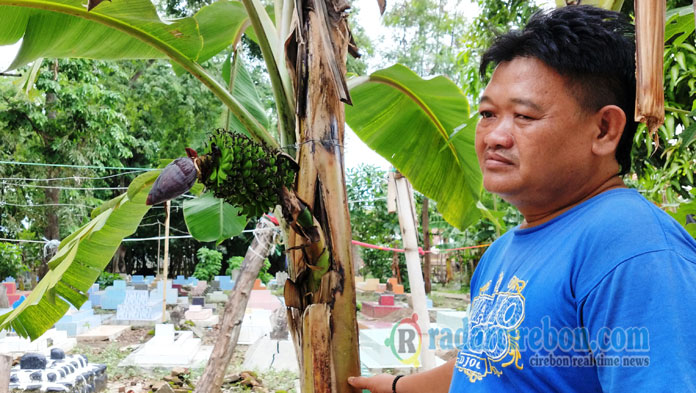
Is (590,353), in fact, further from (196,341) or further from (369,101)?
(196,341)

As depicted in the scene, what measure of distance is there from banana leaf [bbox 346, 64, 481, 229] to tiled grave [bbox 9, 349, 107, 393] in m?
3.95

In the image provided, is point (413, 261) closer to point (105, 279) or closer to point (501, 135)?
point (501, 135)

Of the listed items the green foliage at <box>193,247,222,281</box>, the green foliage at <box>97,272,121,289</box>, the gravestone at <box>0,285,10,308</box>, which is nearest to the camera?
the gravestone at <box>0,285,10,308</box>

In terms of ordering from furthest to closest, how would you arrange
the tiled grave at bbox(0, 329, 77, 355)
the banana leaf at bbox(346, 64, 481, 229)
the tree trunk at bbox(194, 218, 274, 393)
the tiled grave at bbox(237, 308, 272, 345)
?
the tiled grave at bbox(237, 308, 272, 345)
the tiled grave at bbox(0, 329, 77, 355)
the tree trunk at bbox(194, 218, 274, 393)
the banana leaf at bbox(346, 64, 481, 229)

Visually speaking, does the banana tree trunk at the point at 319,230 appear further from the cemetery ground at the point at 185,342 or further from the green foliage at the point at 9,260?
the green foliage at the point at 9,260

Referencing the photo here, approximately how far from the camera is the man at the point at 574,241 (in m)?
0.60

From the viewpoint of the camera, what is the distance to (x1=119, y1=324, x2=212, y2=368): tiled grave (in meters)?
5.91

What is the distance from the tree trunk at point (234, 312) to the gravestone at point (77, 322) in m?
4.55

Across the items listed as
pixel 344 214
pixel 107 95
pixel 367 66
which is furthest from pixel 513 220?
pixel 344 214

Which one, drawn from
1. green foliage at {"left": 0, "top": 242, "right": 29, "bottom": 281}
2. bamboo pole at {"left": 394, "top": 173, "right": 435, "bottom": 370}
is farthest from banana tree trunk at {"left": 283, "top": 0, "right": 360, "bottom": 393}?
green foliage at {"left": 0, "top": 242, "right": 29, "bottom": 281}

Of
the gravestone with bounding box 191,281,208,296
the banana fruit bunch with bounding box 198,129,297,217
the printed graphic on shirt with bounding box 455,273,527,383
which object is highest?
the banana fruit bunch with bounding box 198,129,297,217

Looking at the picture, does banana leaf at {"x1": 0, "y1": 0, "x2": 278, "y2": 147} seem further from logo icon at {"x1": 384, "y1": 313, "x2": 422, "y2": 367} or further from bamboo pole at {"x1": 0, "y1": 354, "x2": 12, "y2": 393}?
logo icon at {"x1": 384, "y1": 313, "x2": 422, "y2": 367}

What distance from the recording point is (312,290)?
1.22 m

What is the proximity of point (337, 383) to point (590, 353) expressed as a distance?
64 centimetres
